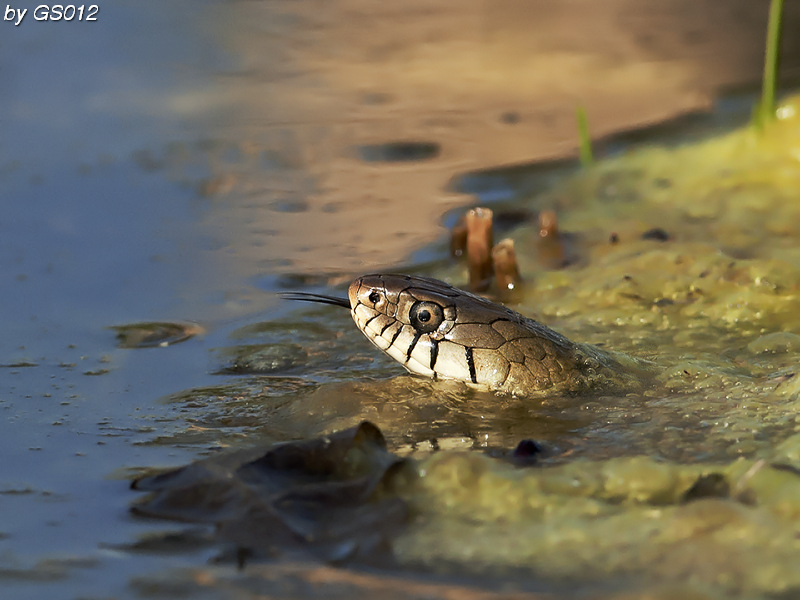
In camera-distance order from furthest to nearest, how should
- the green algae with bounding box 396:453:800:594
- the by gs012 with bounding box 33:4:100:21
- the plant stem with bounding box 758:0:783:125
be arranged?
the by gs012 with bounding box 33:4:100:21, the plant stem with bounding box 758:0:783:125, the green algae with bounding box 396:453:800:594

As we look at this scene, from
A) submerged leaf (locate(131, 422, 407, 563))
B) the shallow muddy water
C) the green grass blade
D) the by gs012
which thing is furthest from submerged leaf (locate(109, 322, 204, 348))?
the by gs012

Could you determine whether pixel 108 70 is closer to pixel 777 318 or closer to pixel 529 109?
pixel 529 109

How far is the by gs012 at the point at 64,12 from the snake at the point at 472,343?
6.42 meters

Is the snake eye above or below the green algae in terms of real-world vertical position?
above

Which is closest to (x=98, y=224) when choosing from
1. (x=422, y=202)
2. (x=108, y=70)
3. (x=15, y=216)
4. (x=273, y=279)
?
(x=15, y=216)

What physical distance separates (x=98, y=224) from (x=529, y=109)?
3866mm

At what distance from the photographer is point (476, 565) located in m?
2.57

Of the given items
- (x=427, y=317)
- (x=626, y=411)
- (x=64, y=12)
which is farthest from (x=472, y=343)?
(x=64, y=12)

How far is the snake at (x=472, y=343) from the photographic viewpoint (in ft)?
12.4

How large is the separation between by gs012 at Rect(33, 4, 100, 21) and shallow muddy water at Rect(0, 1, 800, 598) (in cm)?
11

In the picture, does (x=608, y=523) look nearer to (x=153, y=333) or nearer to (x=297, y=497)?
(x=297, y=497)

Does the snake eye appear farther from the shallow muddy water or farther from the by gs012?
the by gs012

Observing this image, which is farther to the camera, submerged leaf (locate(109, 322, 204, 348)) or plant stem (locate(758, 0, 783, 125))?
plant stem (locate(758, 0, 783, 125))

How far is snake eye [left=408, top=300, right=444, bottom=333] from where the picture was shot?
3.81 metres
